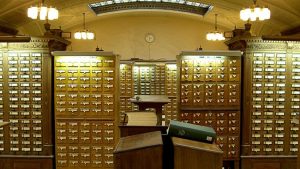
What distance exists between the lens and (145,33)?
1533 centimetres

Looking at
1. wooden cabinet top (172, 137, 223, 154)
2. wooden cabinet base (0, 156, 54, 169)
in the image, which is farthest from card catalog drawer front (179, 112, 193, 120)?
wooden cabinet top (172, 137, 223, 154)

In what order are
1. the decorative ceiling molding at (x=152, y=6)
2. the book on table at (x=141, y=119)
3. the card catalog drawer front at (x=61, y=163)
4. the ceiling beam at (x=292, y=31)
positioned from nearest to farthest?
the book on table at (x=141, y=119)
the card catalog drawer front at (x=61, y=163)
the ceiling beam at (x=292, y=31)
the decorative ceiling molding at (x=152, y=6)

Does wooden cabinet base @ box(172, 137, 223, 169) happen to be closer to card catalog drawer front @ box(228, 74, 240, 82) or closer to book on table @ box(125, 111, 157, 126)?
book on table @ box(125, 111, 157, 126)

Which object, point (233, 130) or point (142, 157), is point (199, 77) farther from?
point (142, 157)

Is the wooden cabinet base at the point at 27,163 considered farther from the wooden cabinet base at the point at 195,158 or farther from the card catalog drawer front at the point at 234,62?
the wooden cabinet base at the point at 195,158

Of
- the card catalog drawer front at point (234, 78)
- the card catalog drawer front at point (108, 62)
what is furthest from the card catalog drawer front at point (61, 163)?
the card catalog drawer front at point (234, 78)

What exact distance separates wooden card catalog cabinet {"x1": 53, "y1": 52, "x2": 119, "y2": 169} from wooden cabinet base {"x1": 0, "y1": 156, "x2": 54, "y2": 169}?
0.28 metres

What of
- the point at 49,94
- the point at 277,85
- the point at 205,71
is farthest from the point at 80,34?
the point at 277,85

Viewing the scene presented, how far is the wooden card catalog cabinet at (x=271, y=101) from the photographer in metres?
8.19

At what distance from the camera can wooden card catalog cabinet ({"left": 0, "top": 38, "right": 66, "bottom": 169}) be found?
8.28 metres

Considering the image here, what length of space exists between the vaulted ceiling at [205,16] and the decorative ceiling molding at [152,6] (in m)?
0.45

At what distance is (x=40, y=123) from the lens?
8.44 m

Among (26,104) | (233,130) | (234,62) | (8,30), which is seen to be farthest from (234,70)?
(8,30)

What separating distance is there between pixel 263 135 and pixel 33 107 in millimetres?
5870
